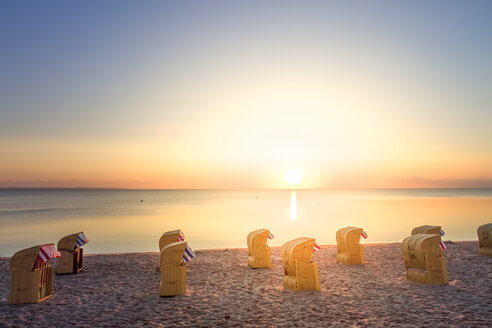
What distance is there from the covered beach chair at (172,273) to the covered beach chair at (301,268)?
354 centimetres

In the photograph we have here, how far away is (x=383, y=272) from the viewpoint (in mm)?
14961

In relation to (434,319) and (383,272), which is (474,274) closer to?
(383,272)

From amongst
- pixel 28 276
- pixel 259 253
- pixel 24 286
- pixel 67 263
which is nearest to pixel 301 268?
pixel 259 253

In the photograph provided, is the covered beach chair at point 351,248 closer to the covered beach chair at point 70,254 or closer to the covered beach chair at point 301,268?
the covered beach chair at point 301,268

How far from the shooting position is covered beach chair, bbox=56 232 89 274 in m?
15.1

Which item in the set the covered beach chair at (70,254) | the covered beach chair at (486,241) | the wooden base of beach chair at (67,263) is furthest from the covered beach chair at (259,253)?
the covered beach chair at (486,241)

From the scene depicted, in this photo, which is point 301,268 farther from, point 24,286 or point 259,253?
point 24,286

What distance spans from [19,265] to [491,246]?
1981 cm

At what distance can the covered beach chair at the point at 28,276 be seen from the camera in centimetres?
1100

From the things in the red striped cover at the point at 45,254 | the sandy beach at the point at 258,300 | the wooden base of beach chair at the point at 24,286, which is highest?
the red striped cover at the point at 45,254

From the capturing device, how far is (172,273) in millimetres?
11773

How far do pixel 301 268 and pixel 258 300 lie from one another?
6.21 ft

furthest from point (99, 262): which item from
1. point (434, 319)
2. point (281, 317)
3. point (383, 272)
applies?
point (434, 319)

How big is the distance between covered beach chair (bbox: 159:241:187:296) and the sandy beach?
0.34 metres
